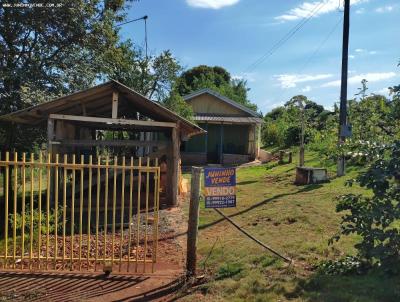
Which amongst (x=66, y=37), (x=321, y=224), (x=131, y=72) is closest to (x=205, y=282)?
(x=321, y=224)

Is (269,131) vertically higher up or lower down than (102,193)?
higher up

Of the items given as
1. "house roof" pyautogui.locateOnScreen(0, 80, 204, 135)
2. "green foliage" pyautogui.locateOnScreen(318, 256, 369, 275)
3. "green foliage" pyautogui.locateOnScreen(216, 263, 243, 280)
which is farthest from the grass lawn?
"house roof" pyautogui.locateOnScreen(0, 80, 204, 135)

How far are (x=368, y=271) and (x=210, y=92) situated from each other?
24287 mm

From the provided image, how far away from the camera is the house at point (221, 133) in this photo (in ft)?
91.0

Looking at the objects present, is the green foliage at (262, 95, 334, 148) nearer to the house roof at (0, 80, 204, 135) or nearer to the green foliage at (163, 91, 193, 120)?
the green foliage at (163, 91, 193, 120)

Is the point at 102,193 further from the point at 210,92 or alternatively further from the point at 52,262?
the point at 210,92

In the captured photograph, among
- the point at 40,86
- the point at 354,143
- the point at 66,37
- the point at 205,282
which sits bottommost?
the point at 205,282

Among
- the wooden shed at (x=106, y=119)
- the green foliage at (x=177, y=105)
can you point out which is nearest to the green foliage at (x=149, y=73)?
the green foliage at (x=177, y=105)

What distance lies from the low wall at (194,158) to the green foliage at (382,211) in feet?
70.6

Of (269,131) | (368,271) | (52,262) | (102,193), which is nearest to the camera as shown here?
(368,271)

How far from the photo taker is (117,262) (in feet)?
22.0

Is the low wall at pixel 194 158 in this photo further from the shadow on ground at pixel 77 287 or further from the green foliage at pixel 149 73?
the shadow on ground at pixel 77 287

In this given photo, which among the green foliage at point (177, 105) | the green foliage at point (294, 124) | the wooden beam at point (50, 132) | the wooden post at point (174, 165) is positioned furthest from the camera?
the green foliage at point (177, 105)

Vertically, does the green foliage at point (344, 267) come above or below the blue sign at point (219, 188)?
below
